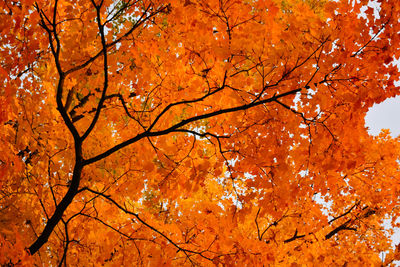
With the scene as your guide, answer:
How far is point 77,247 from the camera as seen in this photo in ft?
16.9

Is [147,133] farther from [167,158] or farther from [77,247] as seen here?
[77,247]

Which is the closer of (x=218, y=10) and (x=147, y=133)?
(x=218, y=10)

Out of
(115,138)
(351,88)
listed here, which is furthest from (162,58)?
(115,138)

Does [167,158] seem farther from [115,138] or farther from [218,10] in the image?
[115,138]

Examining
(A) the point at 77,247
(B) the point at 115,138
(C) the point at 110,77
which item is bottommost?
(A) the point at 77,247

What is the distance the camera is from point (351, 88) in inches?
124

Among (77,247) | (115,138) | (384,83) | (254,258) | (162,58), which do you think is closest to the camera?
(384,83)

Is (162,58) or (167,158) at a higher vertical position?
(162,58)

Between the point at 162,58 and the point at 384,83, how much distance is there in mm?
2511

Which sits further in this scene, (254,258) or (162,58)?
(162,58)

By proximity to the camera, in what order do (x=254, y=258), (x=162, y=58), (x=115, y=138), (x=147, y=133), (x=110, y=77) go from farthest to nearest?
(x=115, y=138) < (x=110, y=77) < (x=162, y=58) < (x=254, y=258) < (x=147, y=133)

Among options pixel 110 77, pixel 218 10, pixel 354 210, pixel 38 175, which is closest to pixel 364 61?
pixel 218 10

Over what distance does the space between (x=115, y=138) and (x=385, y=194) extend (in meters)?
5.78

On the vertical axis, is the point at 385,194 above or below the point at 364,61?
above
